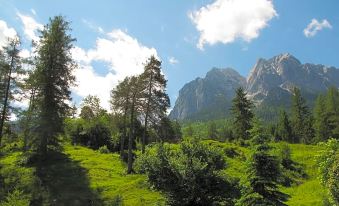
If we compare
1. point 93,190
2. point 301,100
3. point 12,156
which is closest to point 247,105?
point 301,100

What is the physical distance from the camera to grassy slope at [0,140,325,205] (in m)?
34.4

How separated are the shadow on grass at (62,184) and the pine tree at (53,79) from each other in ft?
9.23

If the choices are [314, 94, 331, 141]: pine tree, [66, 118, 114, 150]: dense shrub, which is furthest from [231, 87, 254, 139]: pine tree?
[66, 118, 114, 150]: dense shrub

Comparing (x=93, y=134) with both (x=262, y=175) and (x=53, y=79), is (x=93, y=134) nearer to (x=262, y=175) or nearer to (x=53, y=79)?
(x=53, y=79)

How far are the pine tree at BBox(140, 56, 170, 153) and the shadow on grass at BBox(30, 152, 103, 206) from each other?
34.8ft

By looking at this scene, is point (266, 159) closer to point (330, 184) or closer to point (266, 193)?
point (266, 193)

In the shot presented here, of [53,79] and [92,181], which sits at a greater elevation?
[53,79]

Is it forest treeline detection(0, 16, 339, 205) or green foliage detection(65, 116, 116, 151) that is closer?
forest treeline detection(0, 16, 339, 205)

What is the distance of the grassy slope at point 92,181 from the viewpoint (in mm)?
34406

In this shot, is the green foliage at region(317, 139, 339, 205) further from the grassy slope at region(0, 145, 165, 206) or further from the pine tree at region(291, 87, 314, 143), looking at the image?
the pine tree at region(291, 87, 314, 143)

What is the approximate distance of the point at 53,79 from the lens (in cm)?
4803

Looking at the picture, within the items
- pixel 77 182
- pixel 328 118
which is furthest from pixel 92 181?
pixel 328 118

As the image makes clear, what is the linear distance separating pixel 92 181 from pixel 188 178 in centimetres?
1765

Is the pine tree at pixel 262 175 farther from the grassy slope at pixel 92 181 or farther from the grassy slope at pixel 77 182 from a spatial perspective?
the grassy slope at pixel 77 182
